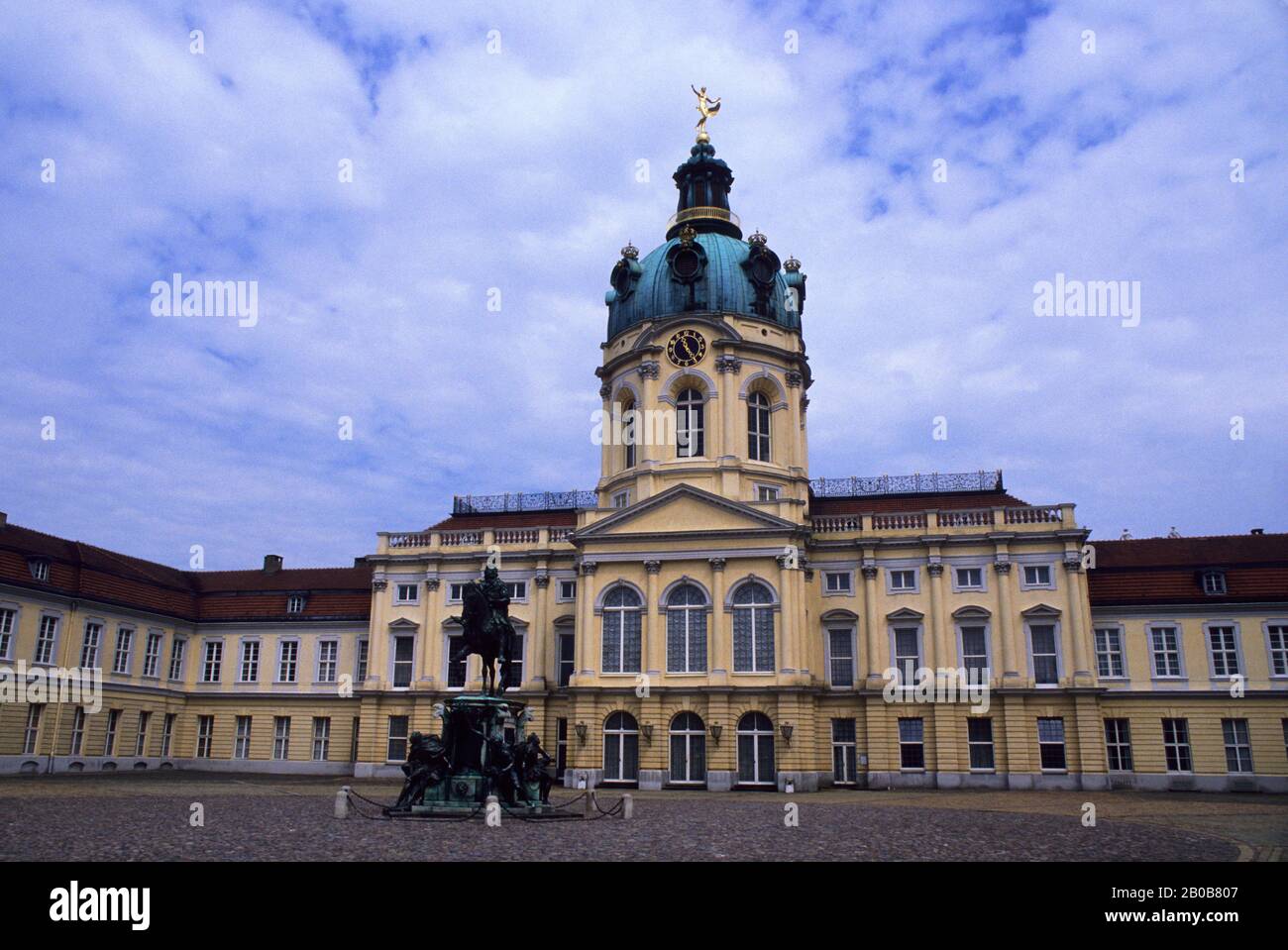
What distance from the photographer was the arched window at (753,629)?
136ft

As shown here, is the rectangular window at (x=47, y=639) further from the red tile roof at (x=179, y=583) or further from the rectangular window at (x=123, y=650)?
the rectangular window at (x=123, y=650)

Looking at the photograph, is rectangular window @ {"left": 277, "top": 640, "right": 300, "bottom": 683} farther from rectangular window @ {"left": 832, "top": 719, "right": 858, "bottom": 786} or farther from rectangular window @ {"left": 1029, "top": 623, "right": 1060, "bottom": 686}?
rectangular window @ {"left": 1029, "top": 623, "right": 1060, "bottom": 686}

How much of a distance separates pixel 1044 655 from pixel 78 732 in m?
43.6

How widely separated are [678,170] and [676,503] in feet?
66.2

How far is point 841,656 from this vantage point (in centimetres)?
4403

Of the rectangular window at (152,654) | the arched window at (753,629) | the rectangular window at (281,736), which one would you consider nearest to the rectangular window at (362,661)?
the rectangular window at (281,736)

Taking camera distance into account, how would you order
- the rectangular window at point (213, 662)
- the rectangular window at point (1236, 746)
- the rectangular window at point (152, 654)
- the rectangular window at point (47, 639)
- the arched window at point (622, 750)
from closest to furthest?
→ 1. the rectangular window at point (1236, 746)
2. the arched window at point (622, 750)
3. the rectangular window at point (47, 639)
4. the rectangular window at point (152, 654)
5. the rectangular window at point (213, 662)

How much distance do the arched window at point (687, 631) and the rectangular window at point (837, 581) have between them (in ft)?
19.7

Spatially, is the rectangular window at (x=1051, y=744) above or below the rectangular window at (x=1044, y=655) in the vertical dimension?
below

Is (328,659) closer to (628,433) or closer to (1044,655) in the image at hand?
(628,433)

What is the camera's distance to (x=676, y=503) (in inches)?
1711

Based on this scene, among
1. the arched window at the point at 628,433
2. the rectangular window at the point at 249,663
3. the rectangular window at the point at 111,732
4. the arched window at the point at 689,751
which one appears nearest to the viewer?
the arched window at the point at 689,751

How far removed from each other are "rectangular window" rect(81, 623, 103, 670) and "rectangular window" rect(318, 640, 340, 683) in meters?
10.3

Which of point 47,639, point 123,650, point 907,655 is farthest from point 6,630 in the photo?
point 907,655
